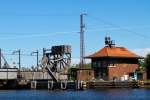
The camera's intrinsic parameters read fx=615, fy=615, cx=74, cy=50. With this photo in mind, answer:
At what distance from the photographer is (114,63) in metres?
181

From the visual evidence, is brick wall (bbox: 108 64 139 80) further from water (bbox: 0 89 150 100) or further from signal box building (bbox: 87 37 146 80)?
water (bbox: 0 89 150 100)

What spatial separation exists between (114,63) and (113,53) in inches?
135

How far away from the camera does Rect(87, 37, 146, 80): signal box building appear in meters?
180

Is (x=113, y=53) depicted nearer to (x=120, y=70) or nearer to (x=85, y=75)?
(x=120, y=70)

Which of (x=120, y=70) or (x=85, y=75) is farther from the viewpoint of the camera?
(x=120, y=70)

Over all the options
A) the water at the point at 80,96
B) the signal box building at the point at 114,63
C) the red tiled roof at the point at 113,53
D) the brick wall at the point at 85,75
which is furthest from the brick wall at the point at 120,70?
the water at the point at 80,96

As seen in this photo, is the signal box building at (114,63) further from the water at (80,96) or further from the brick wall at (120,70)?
the water at (80,96)

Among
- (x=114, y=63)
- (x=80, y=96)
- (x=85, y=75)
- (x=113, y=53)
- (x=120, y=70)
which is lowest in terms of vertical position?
(x=80, y=96)

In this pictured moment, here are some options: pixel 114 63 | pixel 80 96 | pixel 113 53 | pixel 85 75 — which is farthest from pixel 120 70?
pixel 80 96

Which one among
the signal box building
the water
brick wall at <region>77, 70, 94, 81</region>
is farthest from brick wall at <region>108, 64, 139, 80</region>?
the water

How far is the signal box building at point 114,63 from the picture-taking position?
180375 mm

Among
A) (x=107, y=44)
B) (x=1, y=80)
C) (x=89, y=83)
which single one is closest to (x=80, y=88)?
(x=89, y=83)

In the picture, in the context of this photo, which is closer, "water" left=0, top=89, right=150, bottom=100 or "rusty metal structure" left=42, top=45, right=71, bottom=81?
"water" left=0, top=89, right=150, bottom=100

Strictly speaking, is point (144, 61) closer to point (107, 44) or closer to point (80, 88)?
point (107, 44)
